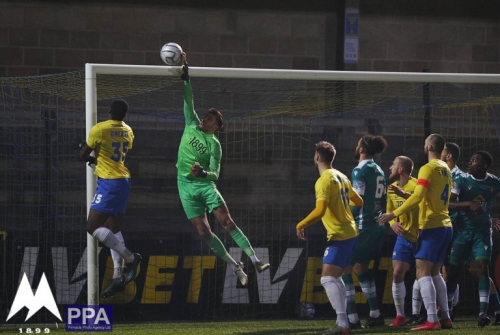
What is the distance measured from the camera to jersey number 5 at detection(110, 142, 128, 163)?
8008 millimetres

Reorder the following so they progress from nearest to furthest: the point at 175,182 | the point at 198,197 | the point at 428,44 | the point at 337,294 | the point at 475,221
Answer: the point at 337,294 → the point at 198,197 → the point at 475,221 → the point at 175,182 → the point at 428,44

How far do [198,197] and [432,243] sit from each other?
87.9 inches

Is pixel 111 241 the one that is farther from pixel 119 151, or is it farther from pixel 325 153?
pixel 325 153

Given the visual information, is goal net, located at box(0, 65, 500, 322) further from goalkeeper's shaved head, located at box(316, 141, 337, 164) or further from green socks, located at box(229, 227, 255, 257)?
goalkeeper's shaved head, located at box(316, 141, 337, 164)

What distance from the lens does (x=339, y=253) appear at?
7168mm

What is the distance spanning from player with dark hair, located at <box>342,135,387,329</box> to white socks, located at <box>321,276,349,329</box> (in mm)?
1113

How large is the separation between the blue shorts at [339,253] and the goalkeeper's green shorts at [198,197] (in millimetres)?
1503

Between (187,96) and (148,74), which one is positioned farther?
(187,96)

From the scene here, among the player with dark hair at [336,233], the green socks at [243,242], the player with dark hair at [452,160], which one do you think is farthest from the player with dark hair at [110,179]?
the player with dark hair at [452,160]

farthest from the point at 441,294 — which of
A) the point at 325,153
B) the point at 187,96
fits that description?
the point at 187,96

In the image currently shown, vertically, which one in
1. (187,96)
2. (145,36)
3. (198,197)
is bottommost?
(198,197)

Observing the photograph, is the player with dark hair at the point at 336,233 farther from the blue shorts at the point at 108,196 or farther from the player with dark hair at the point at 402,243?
the blue shorts at the point at 108,196

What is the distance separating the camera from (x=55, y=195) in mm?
9102

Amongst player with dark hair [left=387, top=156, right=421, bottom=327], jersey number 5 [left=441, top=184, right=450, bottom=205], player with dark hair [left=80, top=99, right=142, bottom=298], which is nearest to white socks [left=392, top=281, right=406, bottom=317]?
player with dark hair [left=387, top=156, right=421, bottom=327]
